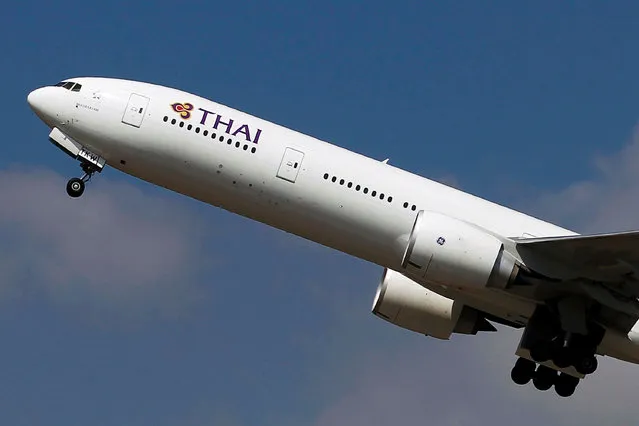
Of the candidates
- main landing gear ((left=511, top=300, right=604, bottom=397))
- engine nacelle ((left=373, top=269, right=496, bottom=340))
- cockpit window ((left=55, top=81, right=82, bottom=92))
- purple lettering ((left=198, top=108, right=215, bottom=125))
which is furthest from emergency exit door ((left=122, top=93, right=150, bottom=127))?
main landing gear ((left=511, top=300, right=604, bottom=397))

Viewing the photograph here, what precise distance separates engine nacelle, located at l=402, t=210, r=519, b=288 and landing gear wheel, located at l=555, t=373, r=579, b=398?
614cm

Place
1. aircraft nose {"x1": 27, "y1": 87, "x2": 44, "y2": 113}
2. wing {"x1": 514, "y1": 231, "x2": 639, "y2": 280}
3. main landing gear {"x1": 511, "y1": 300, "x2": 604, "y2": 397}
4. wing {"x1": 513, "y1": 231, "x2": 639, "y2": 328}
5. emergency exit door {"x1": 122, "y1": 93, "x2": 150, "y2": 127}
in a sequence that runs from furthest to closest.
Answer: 1. aircraft nose {"x1": 27, "y1": 87, "x2": 44, "y2": 113}
2. emergency exit door {"x1": 122, "y1": 93, "x2": 150, "y2": 127}
3. main landing gear {"x1": 511, "y1": 300, "x2": 604, "y2": 397}
4. wing {"x1": 513, "y1": 231, "x2": 639, "y2": 328}
5. wing {"x1": 514, "y1": 231, "x2": 639, "y2": 280}

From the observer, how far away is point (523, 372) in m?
42.5

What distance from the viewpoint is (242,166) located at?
126ft

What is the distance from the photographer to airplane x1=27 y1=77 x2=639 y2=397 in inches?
1470

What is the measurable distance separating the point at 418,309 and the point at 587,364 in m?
5.59

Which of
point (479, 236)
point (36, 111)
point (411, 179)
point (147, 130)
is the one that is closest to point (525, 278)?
point (479, 236)

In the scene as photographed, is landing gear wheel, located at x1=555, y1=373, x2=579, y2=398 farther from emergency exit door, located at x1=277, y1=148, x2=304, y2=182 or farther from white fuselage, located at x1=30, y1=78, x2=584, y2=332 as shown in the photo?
emergency exit door, located at x1=277, y1=148, x2=304, y2=182

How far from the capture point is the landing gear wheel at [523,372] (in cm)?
4247

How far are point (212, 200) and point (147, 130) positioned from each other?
2601mm

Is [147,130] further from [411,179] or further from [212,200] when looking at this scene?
[411,179]

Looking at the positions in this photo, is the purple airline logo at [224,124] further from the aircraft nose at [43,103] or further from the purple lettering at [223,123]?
the aircraft nose at [43,103]

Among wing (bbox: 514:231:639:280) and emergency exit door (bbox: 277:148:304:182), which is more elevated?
wing (bbox: 514:231:639:280)

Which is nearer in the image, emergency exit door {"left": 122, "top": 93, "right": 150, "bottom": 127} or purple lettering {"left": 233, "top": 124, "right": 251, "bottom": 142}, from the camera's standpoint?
purple lettering {"left": 233, "top": 124, "right": 251, "bottom": 142}
